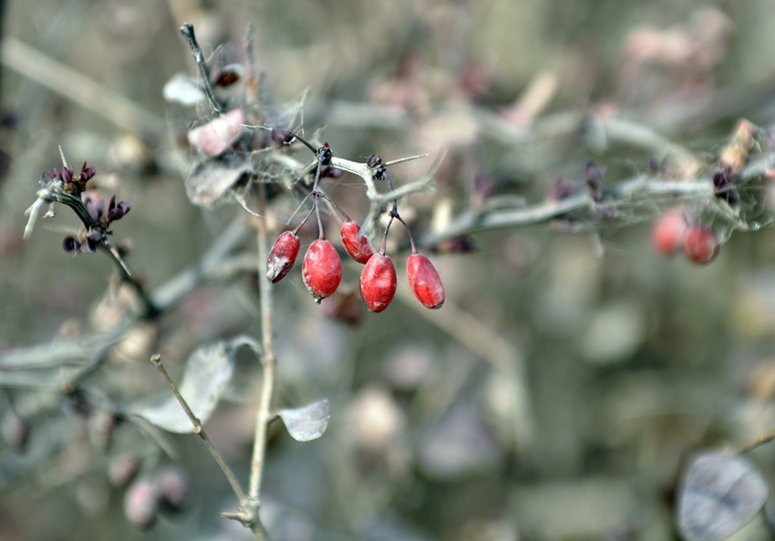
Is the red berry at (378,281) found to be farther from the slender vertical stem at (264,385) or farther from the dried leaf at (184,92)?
the dried leaf at (184,92)

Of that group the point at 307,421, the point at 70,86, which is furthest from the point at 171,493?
the point at 70,86

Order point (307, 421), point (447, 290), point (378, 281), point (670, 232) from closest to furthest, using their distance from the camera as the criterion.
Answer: point (378, 281) → point (307, 421) → point (670, 232) → point (447, 290)

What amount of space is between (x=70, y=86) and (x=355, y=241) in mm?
1634

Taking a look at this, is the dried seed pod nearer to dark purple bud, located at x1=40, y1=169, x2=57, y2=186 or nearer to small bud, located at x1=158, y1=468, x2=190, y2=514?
small bud, located at x1=158, y1=468, x2=190, y2=514

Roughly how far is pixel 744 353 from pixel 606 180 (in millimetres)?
997

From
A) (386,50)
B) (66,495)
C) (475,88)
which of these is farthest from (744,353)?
(66,495)

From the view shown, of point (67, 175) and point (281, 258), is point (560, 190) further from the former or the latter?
point (67, 175)

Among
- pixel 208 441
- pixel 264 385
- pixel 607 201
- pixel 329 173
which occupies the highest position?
pixel 607 201

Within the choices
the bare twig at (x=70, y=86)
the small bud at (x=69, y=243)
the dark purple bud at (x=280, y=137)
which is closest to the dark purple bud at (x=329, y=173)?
the dark purple bud at (x=280, y=137)

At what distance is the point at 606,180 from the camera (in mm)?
2805

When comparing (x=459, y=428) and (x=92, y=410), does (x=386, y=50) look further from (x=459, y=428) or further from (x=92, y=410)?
(x=92, y=410)

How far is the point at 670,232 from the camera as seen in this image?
3.92ft

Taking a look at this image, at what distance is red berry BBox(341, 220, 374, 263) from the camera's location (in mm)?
781

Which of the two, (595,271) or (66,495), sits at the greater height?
(595,271)
